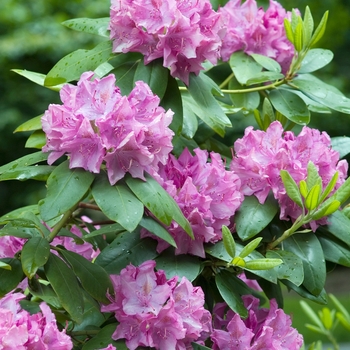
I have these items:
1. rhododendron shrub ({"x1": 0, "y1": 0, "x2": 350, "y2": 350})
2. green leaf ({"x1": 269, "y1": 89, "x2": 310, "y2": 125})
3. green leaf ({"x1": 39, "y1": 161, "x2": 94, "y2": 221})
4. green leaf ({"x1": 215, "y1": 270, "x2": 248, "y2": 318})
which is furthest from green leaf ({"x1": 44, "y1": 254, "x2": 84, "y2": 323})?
green leaf ({"x1": 269, "y1": 89, "x2": 310, "y2": 125})

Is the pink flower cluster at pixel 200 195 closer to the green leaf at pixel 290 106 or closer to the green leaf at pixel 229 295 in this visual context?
the green leaf at pixel 229 295

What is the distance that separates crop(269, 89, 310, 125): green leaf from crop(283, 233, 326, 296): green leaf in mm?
276

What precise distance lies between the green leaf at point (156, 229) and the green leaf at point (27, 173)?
0.65ft

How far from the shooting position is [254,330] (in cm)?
134

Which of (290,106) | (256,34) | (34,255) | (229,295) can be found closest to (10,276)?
(34,255)

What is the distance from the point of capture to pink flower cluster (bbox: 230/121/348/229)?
133 cm

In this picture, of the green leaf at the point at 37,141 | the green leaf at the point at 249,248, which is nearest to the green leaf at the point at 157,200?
the green leaf at the point at 249,248

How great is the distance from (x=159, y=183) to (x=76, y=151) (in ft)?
0.53

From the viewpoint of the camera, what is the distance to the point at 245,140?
1.39 metres

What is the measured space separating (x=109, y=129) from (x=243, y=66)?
24.4 inches

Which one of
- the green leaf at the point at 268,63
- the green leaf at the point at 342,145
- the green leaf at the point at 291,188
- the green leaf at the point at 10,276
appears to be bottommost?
the green leaf at the point at 10,276

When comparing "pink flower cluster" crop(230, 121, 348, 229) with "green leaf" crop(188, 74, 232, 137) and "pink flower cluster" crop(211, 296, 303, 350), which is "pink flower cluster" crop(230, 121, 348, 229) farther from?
"pink flower cluster" crop(211, 296, 303, 350)

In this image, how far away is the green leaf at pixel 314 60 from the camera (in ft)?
5.50

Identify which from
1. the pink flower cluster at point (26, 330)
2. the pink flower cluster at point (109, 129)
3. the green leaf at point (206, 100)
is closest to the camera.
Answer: the pink flower cluster at point (26, 330)
